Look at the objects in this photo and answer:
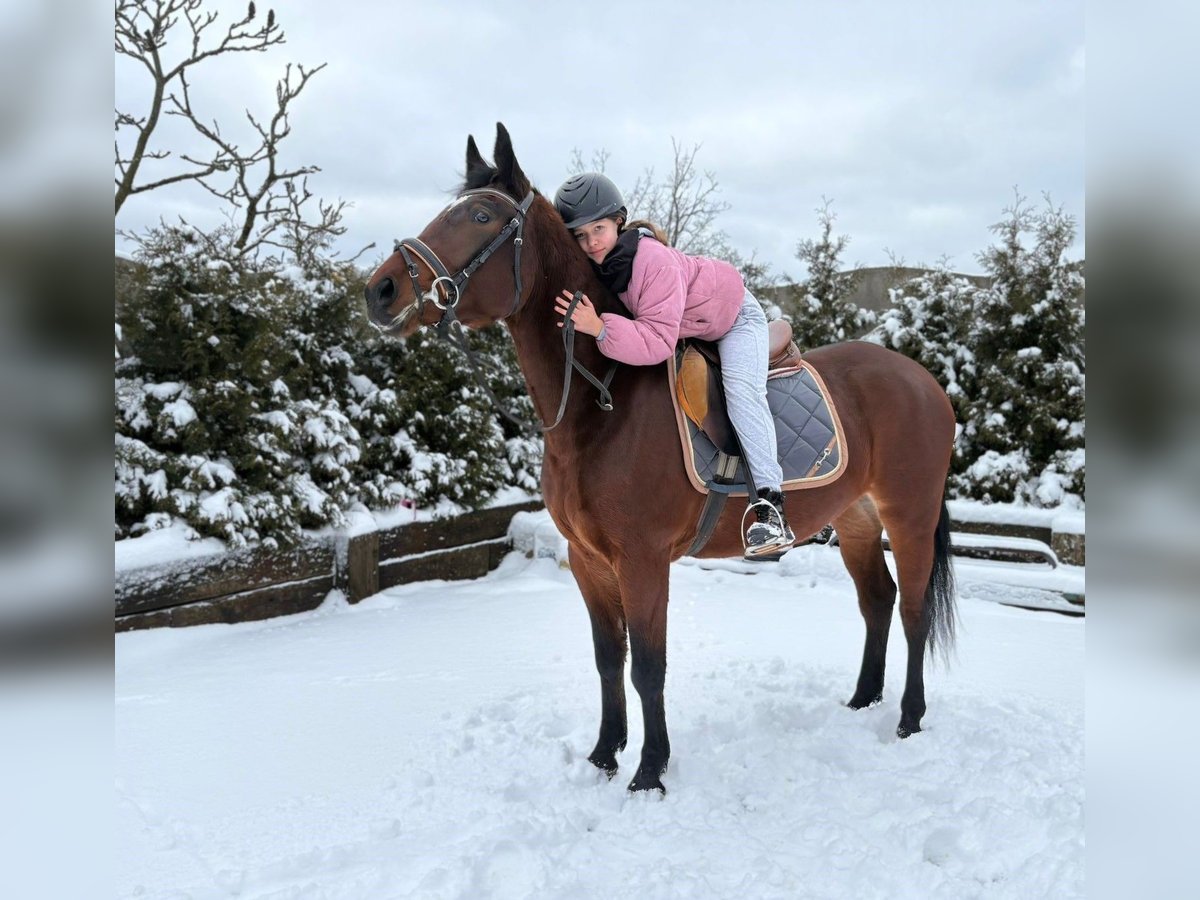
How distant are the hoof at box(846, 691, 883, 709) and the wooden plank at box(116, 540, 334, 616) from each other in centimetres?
378

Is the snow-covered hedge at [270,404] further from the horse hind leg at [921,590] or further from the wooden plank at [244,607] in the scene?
the horse hind leg at [921,590]

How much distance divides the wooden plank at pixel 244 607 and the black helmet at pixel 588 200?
3644 mm

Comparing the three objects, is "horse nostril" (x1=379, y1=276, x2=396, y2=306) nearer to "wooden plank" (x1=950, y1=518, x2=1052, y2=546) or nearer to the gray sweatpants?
the gray sweatpants

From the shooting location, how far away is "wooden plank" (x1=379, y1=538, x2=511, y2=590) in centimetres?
608

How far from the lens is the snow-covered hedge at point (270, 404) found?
16.6 feet

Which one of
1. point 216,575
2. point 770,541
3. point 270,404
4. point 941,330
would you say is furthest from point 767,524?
point 941,330

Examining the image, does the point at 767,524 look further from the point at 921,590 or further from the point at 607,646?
the point at 921,590

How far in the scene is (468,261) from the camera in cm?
253

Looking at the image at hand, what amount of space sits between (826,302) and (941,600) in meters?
4.88

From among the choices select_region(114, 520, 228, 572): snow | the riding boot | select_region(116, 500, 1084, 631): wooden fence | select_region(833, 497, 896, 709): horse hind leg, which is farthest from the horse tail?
select_region(114, 520, 228, 572): snow
